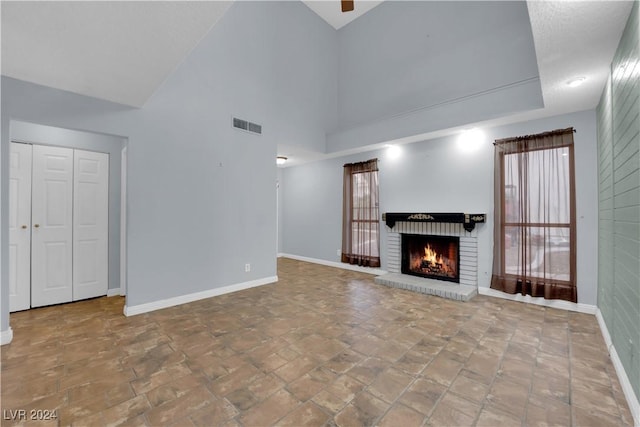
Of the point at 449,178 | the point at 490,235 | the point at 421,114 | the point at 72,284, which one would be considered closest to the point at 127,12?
Result: the point at 72,284

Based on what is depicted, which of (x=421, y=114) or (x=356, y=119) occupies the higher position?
(x=356, y=119)

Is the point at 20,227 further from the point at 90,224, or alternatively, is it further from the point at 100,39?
the point at 100,39

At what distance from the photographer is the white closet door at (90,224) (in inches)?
146

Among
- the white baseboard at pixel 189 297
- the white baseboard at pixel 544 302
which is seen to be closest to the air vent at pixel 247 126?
the white baseboard at pixel 189 297

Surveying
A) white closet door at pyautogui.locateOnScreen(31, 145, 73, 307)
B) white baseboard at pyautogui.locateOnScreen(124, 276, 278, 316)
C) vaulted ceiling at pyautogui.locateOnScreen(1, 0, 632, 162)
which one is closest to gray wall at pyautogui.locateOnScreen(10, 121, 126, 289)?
white closet door at pyautogui.locateOnScreen(31, 145, 73, 307)

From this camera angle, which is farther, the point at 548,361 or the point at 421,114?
the point at 421,114

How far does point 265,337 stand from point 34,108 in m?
3.22

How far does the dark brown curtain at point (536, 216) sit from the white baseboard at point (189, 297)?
3660 mm

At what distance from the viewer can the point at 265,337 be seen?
269 cm

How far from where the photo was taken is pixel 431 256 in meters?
4.79

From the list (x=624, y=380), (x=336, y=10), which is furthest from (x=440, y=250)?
(x=336, y=10)

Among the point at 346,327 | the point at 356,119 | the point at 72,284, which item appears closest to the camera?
the point at 346,327

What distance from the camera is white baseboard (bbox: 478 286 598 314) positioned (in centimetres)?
332

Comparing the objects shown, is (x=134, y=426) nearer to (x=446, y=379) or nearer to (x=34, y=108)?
(x=446, y=379)
